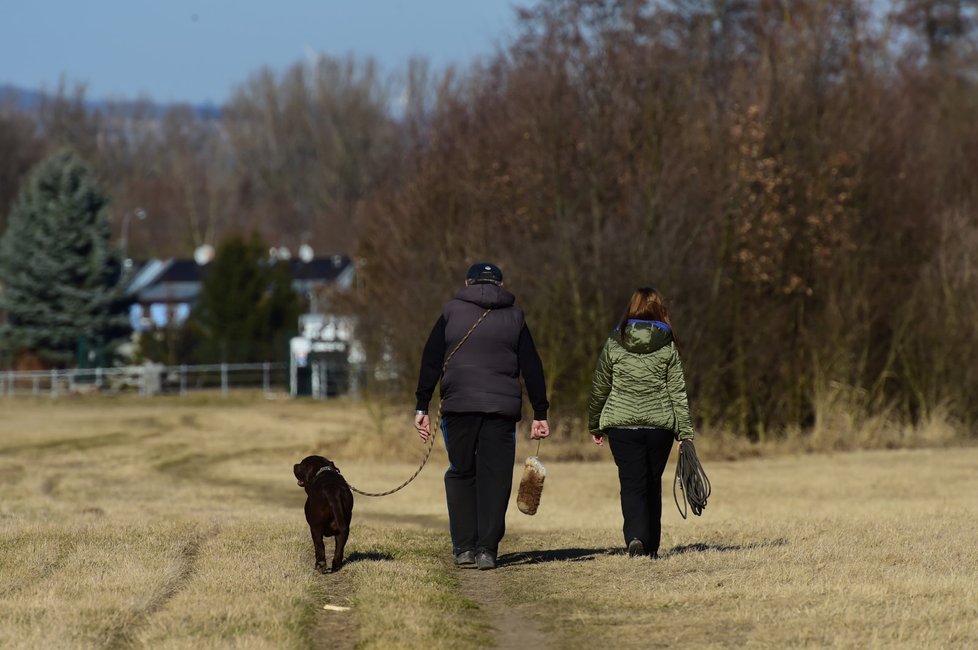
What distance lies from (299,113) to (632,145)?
285 ft

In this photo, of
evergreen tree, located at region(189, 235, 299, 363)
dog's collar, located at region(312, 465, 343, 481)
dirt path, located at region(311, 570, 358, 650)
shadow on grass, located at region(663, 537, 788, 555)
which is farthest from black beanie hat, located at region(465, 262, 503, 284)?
evergreen tree, located at region(189, 235, 299, 363)

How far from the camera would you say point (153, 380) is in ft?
188

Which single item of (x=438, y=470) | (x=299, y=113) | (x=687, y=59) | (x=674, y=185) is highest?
(x=299, y=113)

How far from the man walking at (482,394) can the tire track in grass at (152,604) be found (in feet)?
5.90

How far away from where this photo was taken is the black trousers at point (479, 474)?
35.3 ft

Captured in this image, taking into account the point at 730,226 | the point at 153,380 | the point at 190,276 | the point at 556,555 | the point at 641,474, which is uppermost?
the point at 190,276

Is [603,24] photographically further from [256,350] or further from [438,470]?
[256,350]

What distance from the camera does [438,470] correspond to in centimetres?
2786

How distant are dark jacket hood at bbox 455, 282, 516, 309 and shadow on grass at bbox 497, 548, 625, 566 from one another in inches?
72.4

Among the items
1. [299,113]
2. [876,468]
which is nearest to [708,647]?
[876,468]

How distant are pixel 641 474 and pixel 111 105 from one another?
131724 mm

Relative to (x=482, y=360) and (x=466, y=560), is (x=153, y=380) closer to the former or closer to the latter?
(x=466, y=560)

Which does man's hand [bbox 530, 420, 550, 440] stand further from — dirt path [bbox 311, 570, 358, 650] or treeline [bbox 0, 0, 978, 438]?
treeline [bbox 0, 0, 978, 438]

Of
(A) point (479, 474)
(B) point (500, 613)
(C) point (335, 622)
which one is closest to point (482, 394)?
(A) point (479, 474)
